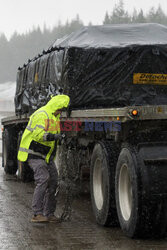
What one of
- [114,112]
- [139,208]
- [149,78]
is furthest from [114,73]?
[139,208]

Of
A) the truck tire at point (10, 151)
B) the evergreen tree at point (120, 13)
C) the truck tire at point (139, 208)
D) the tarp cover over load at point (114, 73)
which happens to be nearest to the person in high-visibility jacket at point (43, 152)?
the truck tire at point (139, 208)

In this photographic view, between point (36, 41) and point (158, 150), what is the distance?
180732mm

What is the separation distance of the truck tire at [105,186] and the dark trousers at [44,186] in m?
0.70

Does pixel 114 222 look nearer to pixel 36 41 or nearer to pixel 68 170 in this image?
pixel 68 170

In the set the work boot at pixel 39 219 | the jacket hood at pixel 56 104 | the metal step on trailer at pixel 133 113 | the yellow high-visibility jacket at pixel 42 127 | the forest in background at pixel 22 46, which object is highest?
the metal step on trailer at pixel 133 113

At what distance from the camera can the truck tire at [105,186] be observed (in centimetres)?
760

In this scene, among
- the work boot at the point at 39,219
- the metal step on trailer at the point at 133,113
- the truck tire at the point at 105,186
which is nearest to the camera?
the metal step on trailer at the point at 133,113

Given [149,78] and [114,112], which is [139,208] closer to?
[114,112]

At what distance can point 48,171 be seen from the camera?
849 centimetres

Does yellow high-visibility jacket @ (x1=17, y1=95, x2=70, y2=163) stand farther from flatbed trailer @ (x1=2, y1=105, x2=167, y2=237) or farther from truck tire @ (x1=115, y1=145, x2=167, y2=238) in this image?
truck tire @ (x1=115, y1=145, x2=167, y2=238)

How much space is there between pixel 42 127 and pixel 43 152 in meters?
0.43

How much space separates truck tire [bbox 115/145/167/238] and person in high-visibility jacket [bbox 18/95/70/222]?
1.56 m

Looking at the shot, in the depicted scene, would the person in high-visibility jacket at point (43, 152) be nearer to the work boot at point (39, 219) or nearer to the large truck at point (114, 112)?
the work boot at point (39, 219)

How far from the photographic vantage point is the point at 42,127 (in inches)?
321
